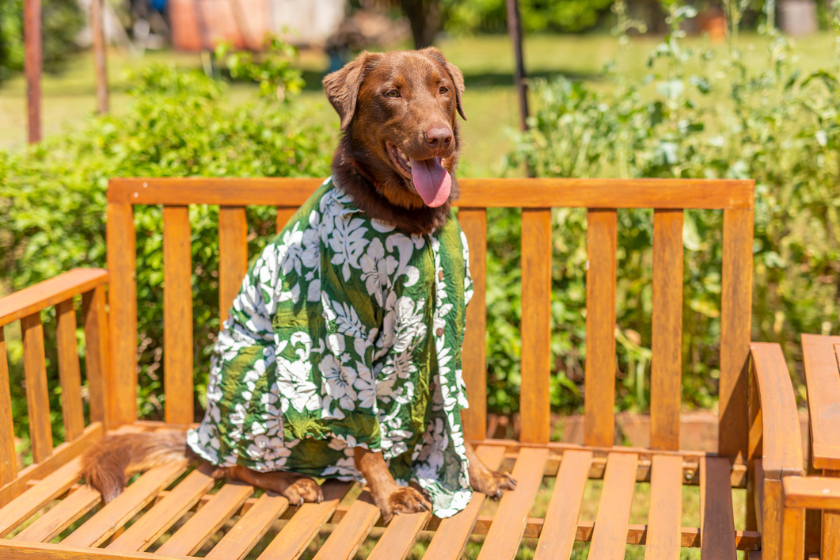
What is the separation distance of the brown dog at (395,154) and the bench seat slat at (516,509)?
0.06 m

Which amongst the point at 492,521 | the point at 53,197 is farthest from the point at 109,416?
the point at 492,521

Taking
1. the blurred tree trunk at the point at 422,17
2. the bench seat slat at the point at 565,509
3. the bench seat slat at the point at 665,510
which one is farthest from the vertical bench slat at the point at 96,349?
the blurred tree trunk at the point at 422,17

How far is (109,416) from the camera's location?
2938 mm

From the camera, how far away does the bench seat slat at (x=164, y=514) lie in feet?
7.00

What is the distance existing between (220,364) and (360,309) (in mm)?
591

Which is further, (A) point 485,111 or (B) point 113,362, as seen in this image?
(A) point 485,111

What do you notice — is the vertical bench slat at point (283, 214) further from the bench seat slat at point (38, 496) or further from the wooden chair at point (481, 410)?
the bench seat slat at point (38, 496)

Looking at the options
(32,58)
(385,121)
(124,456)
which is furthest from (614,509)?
(32,58)

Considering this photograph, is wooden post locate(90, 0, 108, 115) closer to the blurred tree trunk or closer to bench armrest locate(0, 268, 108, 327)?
bench armrest locate(0, 268, 108, 327)

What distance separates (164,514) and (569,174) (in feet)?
7.49

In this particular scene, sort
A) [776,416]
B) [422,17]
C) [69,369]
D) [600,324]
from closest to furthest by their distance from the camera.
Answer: [776,416], [600,324], [69,369], [422,17]

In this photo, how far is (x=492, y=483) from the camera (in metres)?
2.41

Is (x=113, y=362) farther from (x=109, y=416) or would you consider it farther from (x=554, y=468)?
(x=554, y=468)

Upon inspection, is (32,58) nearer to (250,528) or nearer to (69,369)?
(69,369)
